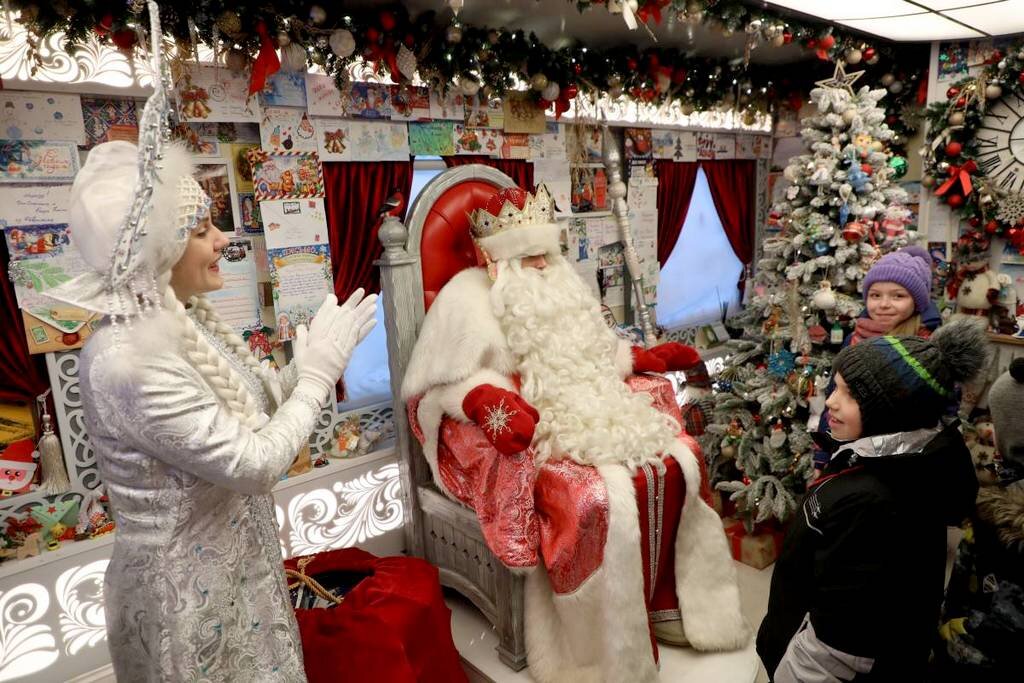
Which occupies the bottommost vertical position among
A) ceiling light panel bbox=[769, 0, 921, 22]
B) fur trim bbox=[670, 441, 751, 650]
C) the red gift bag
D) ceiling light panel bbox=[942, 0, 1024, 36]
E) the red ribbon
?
fur trim bbox=[670, 441, 751, 650]

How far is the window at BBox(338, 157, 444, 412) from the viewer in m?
3.21

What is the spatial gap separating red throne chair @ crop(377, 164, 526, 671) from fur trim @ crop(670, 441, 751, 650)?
71 cm

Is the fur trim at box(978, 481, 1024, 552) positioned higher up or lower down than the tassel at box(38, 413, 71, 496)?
higher up

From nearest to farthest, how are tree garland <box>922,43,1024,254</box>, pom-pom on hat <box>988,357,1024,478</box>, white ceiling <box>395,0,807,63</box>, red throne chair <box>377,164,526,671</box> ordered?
1. pom-pom on hat <box>988,357,1024,478</box>
2. red throne chair <box>377,164,526,671</box>
3. white ceiling <box>395,0,807,63</box>
4. tree garland <box>922,43,1024,254</box>

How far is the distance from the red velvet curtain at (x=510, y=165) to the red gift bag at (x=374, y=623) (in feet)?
6.64

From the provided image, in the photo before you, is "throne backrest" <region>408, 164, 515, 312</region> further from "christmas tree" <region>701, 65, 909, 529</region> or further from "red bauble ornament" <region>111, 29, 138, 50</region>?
"christmas tree" <region>701, 65, 909, 529</region>

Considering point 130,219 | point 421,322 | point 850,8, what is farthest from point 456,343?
point 850,8

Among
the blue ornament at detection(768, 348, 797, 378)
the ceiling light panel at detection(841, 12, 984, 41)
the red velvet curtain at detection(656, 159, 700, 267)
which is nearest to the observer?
the ceiling light panel at detection(841, 12, 984, 41)

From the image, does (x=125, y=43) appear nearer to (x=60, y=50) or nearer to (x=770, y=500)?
(x=60, y=50)

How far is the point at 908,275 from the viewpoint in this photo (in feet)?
8.70

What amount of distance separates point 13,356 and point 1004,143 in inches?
203

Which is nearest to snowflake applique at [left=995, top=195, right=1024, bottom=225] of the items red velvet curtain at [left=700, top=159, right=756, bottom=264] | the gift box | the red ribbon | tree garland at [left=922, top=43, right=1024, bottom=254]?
tree garland at [left=922, top=43, right=1024, bottom=254]

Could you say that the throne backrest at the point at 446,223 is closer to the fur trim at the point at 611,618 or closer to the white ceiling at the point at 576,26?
the white ceiling at the point at 576,26

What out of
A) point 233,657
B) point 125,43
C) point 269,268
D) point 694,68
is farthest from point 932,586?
point 694,68
